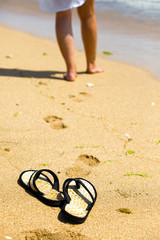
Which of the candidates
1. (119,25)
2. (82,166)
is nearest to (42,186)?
(82,166)

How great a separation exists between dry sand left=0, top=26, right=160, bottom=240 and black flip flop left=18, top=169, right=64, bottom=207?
4cm

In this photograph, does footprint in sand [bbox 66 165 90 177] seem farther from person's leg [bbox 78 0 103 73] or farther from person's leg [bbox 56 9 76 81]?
person's leg [bbox 78 0 103 73]

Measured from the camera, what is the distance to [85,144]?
7.90 feet

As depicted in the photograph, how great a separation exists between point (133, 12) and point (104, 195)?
6.36 metres

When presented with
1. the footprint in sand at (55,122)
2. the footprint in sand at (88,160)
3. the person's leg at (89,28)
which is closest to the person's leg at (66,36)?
the person's leg at (89,28)

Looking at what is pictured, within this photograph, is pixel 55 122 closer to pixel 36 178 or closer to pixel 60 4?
pixel 36 178

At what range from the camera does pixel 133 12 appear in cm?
752

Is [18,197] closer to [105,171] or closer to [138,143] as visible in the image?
[105,171]

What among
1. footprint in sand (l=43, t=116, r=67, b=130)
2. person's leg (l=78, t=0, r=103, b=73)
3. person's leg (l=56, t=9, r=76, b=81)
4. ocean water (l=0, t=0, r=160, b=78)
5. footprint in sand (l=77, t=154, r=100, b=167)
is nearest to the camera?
footprint in sand (l=77, t=154, r=100, b=167)

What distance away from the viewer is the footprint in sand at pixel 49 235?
1.57m

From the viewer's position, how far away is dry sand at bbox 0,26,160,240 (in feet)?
5.49

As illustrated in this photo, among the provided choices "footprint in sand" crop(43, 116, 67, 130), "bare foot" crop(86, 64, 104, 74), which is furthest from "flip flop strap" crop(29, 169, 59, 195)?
"bare foot" crop(86, 64, 104, 74)

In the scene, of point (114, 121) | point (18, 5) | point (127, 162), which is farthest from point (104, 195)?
point (18, 5)

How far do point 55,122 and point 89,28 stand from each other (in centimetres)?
152
